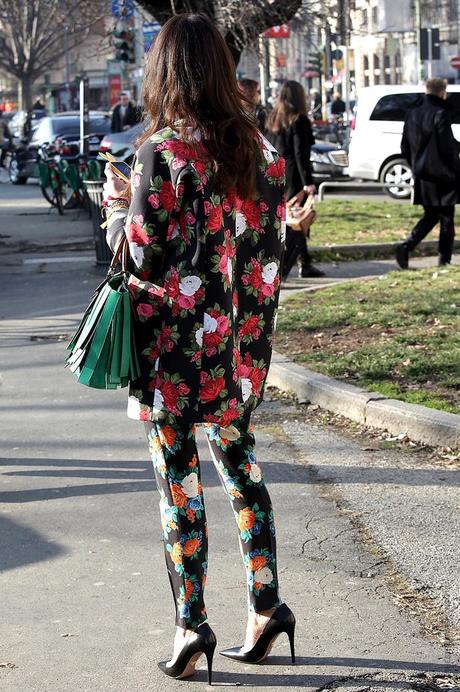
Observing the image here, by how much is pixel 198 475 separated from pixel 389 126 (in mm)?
21509

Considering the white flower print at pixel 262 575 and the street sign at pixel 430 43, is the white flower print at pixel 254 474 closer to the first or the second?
the white flower print at pixel 262 575

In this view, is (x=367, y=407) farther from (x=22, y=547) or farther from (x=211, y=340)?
(x=211, y=340)

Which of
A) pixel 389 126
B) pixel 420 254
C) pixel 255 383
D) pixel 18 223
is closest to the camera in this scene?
pixel 255 383

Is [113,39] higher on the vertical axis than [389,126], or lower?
higher

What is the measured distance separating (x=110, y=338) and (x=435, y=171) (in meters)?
9.74

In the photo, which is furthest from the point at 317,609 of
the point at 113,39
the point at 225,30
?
the point at 113,39

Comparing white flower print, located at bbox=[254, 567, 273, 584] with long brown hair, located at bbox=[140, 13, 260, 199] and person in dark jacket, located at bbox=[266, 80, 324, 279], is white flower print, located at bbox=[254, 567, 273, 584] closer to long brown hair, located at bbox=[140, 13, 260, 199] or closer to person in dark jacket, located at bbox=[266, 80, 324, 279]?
long brown hair, located at bbox=[140, 13, 260, 199]

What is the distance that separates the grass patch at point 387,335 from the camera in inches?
294

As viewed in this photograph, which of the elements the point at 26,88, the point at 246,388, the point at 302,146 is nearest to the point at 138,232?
the point at 246,388

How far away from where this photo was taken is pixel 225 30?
709 inches

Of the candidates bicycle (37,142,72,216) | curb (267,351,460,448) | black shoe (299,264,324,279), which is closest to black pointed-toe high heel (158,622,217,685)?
curb (267,351,460,448)

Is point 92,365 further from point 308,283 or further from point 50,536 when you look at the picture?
point 308,283

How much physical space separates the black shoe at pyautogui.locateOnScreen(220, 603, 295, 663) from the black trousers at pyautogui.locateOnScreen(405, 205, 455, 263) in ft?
30.8

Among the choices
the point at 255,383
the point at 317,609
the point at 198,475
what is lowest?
the point at 317,609
